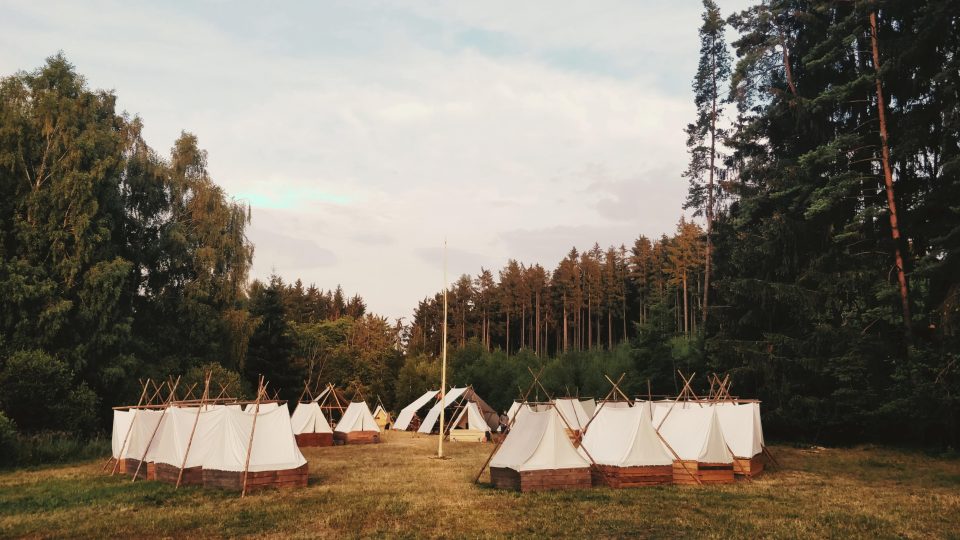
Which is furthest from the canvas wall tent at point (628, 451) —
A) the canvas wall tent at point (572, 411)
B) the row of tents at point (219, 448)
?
the canvas wall tent at point (572, 411)

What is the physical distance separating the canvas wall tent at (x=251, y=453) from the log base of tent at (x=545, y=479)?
174 inches

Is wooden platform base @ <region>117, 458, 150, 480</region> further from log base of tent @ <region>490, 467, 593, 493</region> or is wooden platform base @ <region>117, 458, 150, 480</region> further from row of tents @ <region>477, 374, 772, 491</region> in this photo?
log base of tent @ <region>490, 467, 593, 493</region>

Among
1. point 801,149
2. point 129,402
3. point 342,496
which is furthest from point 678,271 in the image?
point 342,496

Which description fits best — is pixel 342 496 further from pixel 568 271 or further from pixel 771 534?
pixel 568 271

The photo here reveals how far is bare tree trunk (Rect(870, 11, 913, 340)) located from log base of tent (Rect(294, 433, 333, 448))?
65.6ft

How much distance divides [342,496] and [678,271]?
40.1m

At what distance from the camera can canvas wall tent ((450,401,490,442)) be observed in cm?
2812

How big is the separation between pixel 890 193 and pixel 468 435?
691 inches

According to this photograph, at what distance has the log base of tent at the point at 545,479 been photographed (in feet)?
44.4

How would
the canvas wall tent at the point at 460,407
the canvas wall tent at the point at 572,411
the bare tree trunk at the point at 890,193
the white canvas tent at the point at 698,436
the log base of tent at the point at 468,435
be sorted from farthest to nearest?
1. the canvas wall tent at the point at 460,407
2. the log base of tent at the point at 468,435
3. the canvas wall tent at the point at 572,411
4. the bare tree trunk at the point at 890,193
5. the white canvas tent at the point at 698,436

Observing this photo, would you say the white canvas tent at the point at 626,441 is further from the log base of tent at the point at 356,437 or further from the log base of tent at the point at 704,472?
the log base of tent at the point at 356,437

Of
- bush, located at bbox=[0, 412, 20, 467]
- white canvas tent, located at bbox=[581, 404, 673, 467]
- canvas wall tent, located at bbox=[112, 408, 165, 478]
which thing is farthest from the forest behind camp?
white canvas tent, located at bbox=[581, 404, 673, 467]

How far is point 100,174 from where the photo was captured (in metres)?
24.8

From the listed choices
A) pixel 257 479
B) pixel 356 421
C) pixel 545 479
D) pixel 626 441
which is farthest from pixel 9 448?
pixel 626 441
